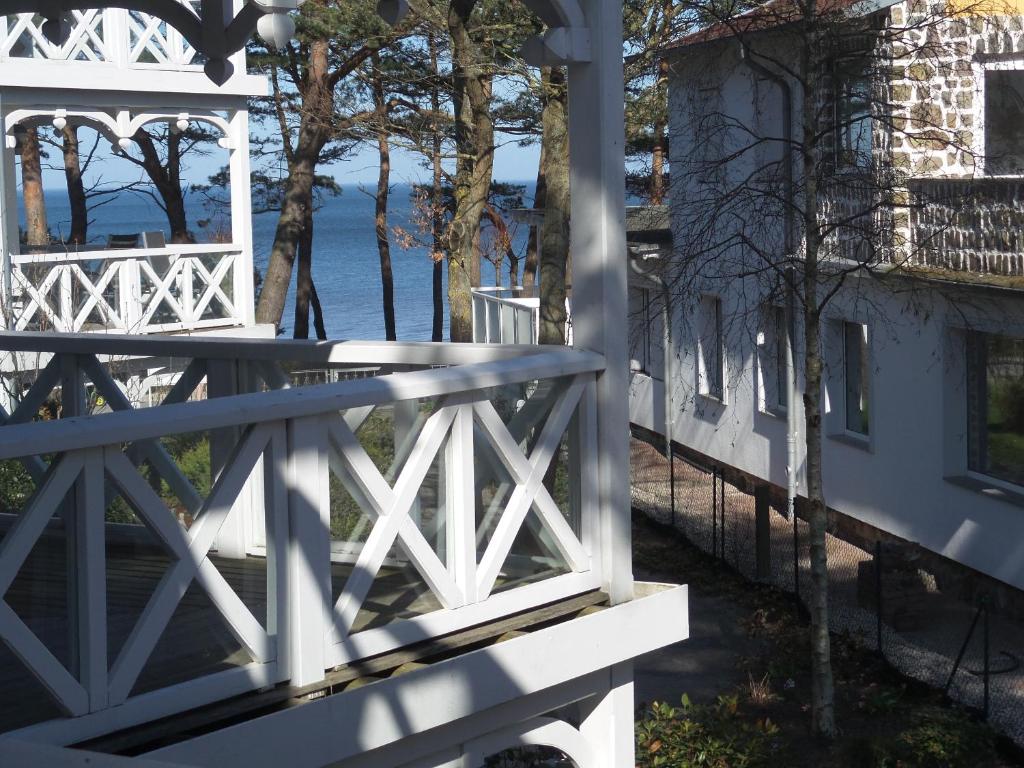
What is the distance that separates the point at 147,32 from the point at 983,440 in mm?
11114

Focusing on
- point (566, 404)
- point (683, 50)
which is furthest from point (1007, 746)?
point (683, 50)

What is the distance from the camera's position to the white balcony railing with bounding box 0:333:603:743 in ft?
10.7

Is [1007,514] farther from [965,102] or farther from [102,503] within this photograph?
[102,503]

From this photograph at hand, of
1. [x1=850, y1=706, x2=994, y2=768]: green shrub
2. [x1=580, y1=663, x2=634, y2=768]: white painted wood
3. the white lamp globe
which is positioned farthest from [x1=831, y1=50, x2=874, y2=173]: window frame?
[x1=580, y1=663, x2=634, y2=768]: white painted wood

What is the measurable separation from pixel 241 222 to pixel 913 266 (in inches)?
352

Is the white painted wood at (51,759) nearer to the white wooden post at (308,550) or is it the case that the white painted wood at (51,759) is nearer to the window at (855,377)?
the white wooden post at (308,550)

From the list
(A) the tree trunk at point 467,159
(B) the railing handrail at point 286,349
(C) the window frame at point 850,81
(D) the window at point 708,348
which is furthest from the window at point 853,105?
(B) the railing handrail at point 286,349

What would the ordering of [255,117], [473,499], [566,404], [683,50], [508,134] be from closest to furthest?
[473,499] < [566,404] < [683,50] < [508,134] < [255,117]

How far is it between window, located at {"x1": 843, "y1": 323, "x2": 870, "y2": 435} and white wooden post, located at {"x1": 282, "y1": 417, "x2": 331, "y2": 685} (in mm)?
13547

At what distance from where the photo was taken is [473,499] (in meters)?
4.21

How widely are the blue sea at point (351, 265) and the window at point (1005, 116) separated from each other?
22417mm

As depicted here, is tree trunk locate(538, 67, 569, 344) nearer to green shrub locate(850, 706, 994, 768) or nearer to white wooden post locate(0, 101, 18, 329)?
white wooden post locate(0, 101, 18, 329)

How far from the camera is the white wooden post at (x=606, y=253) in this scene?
4.63 metres

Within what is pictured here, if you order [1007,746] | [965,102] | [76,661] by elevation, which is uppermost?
[965,102]
